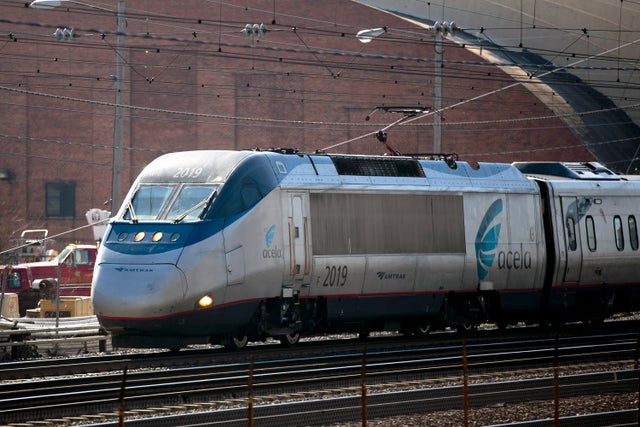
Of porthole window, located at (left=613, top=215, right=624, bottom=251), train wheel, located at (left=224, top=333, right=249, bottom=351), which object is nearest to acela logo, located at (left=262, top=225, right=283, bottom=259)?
train wheel, located at (left=224, top=333, right=249, bottom=351)

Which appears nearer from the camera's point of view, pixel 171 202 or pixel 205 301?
pixel 205 301

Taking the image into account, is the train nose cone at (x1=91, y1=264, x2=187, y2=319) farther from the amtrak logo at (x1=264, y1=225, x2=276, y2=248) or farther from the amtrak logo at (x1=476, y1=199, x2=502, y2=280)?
the amtrak logo at (x1=476, y1=199, x2=502, y2=280)

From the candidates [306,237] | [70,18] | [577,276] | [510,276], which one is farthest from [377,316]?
[70,18]

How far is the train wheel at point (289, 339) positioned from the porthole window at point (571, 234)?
296 inches

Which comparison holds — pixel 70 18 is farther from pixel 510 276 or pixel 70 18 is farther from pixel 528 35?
pixel 510 276

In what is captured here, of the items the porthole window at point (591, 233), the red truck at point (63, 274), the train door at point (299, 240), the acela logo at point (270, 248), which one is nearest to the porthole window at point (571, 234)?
the porthole window at point (591, 233)

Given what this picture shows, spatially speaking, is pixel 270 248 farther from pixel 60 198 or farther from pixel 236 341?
pixel 60 198

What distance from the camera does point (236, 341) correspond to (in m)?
21.1

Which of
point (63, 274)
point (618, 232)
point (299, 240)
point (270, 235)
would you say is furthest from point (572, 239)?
point (63, 274)

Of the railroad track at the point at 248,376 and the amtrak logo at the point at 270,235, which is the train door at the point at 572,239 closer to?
the railroad track at the point at 248,376

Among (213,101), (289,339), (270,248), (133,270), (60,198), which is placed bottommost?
(289,339)

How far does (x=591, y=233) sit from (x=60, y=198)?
139 feet

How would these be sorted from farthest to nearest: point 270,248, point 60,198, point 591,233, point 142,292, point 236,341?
1. point 60,198
2. point 591,233
3. point 236,341
4. point 270,248
5. point 142,292

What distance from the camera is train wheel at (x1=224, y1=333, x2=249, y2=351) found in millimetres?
20906
